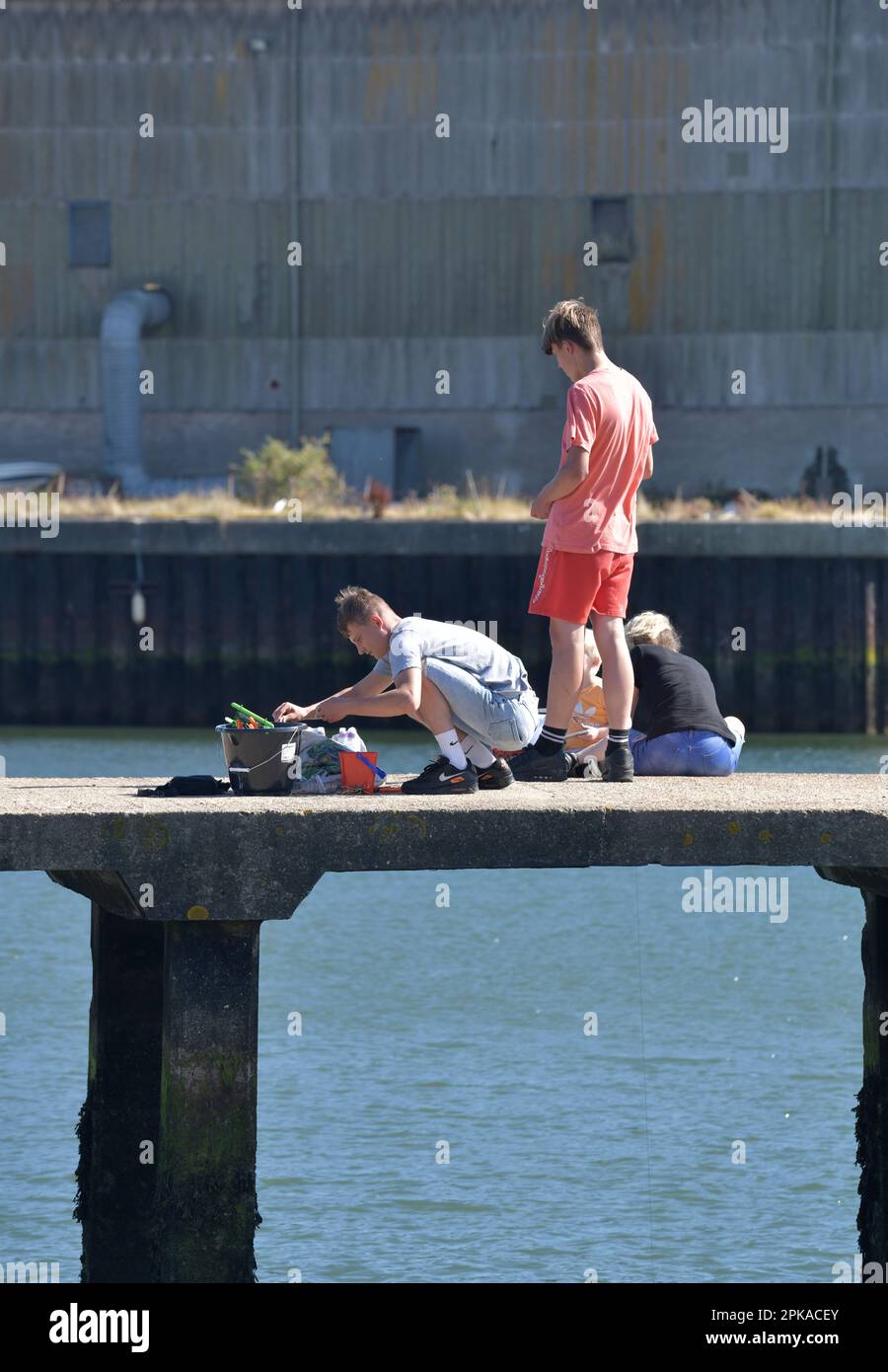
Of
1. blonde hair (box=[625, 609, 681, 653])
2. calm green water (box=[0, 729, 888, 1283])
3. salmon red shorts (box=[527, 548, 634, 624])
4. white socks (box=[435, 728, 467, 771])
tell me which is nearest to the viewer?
white socks (box=[435, 728, 467, 771])

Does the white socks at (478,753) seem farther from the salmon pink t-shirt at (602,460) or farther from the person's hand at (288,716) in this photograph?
the salmon pink t-shirt at (602,460)

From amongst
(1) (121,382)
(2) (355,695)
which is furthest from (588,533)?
(1) (121,382)

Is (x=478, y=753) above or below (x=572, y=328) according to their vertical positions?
below

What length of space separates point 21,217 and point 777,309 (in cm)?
1449

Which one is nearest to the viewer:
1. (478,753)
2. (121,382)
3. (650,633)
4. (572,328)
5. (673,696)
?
(478,753)

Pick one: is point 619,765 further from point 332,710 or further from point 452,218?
point 452,218

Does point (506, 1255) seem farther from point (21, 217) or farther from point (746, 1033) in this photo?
point (21, 217)

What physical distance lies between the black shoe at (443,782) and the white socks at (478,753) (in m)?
0.12

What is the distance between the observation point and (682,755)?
39.6 ft

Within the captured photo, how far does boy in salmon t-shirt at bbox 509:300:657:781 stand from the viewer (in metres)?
11.3

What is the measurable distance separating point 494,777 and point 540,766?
0.50m

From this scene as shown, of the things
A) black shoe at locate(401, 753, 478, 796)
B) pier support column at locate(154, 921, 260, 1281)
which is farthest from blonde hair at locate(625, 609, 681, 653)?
pier support column at locate(154, 921, 260, 1281)

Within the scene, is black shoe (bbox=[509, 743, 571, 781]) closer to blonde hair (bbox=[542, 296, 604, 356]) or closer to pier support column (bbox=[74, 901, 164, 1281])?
blonde hair (bbox=[542, 296, 604, 356])

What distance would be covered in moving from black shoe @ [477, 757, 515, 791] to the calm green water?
2.94m
